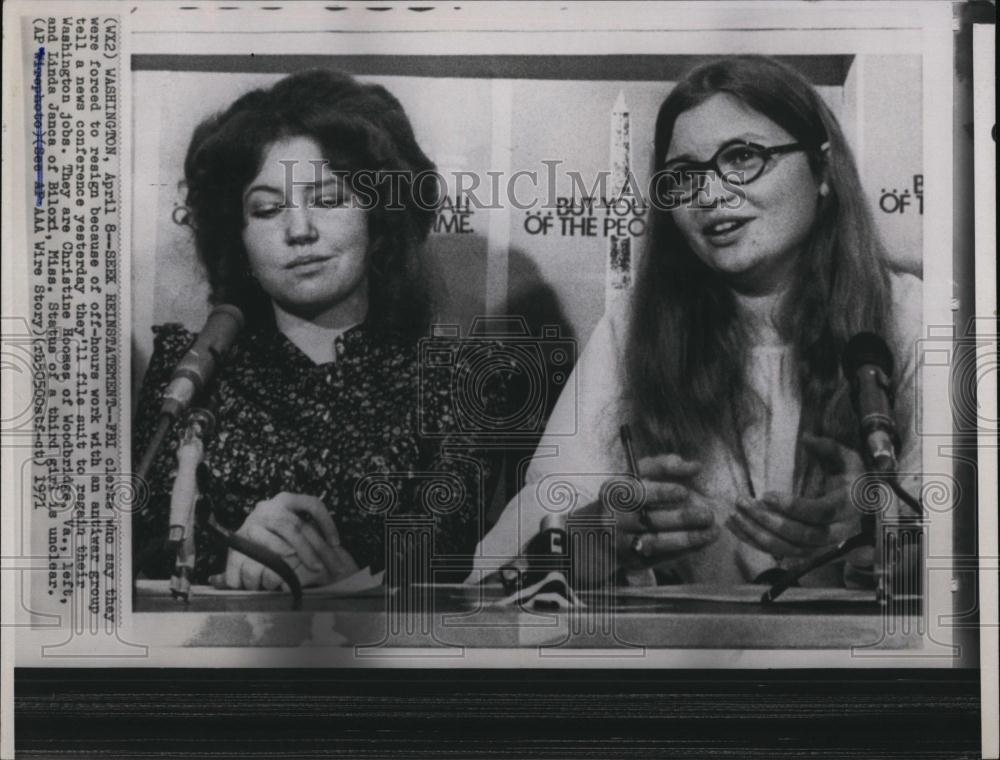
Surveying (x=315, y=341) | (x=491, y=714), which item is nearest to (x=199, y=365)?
(x=315, y=341)

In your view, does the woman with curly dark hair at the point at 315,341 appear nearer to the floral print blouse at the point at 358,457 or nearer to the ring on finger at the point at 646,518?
the floral print blouse at the point at 358,457

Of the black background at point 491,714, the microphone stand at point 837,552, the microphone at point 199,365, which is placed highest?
the microphone at point 199,365

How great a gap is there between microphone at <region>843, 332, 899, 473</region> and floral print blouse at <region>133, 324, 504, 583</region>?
18.4 inches

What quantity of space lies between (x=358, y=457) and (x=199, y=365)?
0.24m

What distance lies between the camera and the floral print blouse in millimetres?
1141

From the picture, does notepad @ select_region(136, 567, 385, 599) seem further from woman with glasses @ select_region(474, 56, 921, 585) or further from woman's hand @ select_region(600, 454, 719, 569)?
woman's hand @ select_region(600, 454, 719, 569)

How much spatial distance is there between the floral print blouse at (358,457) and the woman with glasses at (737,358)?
0.26ft

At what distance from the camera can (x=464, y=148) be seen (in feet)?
3.79

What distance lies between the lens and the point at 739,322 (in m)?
1.17

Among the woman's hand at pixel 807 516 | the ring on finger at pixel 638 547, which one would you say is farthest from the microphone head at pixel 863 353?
the ring on finger at pixel 638 547

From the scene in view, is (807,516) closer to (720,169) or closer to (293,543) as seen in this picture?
(720,169)

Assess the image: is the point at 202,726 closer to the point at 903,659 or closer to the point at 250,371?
the point at 250,371

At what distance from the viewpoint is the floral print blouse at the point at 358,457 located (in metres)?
1.14

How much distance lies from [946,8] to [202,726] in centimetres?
136
